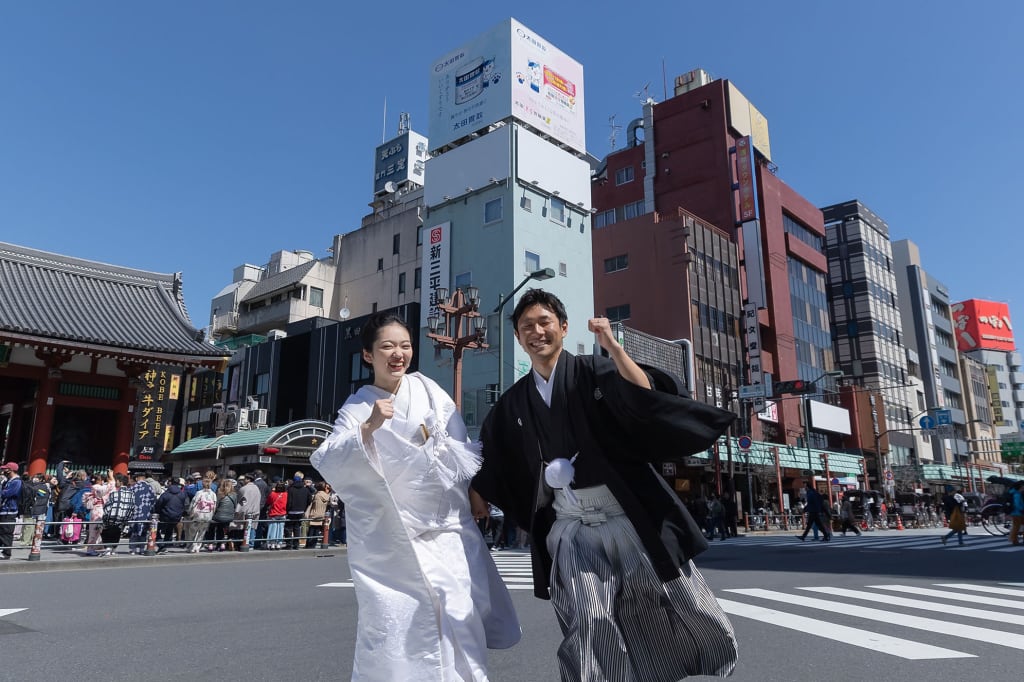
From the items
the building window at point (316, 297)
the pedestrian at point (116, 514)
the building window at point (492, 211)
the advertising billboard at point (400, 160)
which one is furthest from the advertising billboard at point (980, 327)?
the pedestrian at point (116, 514)

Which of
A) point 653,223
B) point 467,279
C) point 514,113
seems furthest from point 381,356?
point 653,223

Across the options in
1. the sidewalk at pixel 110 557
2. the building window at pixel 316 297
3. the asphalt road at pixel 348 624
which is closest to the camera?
the asphalt road at pixel 348 624

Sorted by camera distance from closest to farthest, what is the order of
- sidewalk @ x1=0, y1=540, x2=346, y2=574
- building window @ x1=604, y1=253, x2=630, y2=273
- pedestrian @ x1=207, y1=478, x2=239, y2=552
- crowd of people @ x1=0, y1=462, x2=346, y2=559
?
1. sidewalk @ x1=0, y1=540, x2=346, y2=574
2. crowd of people @ x1=0, y1=462, x2=346, y2=559
3. pedestrian @ x1=207, y1=478, x2=239, y2=552
4. building window @ x1=604, y1=253, x2=630, y2=273

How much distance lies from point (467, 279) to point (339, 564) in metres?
23.9

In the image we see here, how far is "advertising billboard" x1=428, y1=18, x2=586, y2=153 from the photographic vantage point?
3794 cm

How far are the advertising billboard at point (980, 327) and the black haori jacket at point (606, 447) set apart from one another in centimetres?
8791

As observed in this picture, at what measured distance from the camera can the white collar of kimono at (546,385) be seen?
10.6ft

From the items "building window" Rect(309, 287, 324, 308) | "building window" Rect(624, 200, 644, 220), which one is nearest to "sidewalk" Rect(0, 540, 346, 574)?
"building window" Rect(309, 287, 324, 308)

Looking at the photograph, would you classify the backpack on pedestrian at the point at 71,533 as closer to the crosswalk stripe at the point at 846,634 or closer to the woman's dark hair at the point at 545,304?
the crosswalk stripe at the point at 846,634

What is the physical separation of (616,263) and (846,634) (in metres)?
38.2

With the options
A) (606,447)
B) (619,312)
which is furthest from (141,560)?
(619,312)

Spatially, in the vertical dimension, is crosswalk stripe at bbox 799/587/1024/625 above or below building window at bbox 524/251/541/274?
below

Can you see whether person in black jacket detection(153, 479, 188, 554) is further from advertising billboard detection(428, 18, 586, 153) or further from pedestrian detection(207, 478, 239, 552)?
advertising billboard detection(428, 18, 586, 153)

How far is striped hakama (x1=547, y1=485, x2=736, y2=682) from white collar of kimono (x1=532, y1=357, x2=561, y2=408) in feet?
1.55
